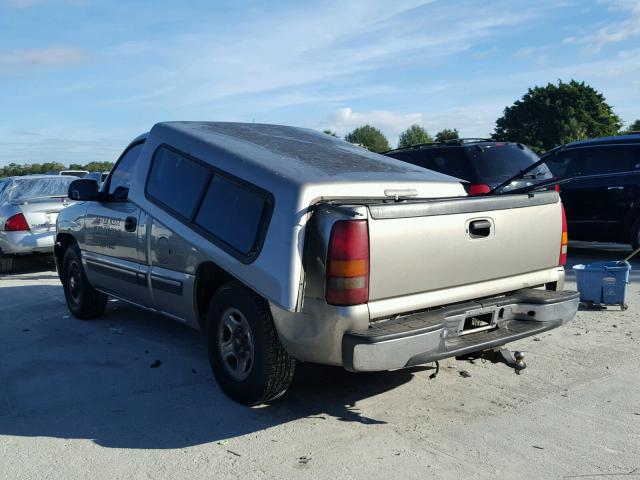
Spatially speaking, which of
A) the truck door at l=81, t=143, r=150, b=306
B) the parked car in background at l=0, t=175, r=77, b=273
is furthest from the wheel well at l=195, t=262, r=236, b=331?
the parked car in background at l=0, t=175, r=77, b=273

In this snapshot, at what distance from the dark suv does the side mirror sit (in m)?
6.81

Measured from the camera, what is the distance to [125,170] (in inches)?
240

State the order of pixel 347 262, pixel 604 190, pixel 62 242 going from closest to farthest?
1. pixel 347 262
2. pixel 62 242
3. pixel 604 190

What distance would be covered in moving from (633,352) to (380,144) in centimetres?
6649

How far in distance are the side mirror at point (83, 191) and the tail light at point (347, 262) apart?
3.16m

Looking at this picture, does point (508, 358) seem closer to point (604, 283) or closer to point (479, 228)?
point (479, 228)

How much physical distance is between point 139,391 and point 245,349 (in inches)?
37.9

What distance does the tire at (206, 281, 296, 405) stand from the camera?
13.0 ft

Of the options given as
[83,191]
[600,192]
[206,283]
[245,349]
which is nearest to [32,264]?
[83,191]

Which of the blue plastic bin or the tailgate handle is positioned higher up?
the tailgate handle

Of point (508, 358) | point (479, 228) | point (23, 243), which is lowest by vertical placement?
point (508, 358)

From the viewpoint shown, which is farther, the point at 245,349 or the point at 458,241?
the point at 245,349

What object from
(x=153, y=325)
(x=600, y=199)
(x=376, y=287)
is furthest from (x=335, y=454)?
(x=600, y=199)

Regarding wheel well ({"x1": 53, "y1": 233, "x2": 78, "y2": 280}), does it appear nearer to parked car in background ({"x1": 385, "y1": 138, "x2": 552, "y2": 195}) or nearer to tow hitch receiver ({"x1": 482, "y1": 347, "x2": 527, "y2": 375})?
tow hitch receiver ({"x1": 482, "y1": 347, "x2": 527, "y2": 375})
